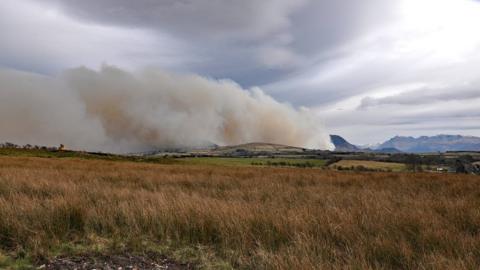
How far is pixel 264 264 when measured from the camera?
4.66 metres

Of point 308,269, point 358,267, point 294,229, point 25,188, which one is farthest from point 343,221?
point 25,188

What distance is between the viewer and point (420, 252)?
521 centimetres

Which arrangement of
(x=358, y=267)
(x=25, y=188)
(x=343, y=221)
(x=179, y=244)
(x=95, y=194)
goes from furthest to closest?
(x=25, y=188), (x=95, y=194), (x=343, y=221), (x=179, y=244), (x=358, y=267)

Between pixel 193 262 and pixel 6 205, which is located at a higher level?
pixel 6 205

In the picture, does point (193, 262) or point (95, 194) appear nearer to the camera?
point (193, 262)

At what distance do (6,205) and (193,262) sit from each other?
15.7ft

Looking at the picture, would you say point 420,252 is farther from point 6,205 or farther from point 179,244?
point 6,205

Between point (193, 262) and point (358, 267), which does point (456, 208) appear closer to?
point (358, 267)

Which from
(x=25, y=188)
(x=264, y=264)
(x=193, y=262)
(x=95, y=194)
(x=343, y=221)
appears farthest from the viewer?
(x=25, y=188)

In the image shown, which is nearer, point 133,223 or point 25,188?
point 133,223

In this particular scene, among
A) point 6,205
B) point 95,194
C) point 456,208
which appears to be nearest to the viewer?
point 6,205

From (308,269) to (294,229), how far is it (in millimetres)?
2054

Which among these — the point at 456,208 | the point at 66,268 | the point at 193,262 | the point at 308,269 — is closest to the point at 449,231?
the point at 456,208

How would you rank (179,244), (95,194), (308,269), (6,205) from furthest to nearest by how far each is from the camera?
(95,194), (6,205), (179,244), (308,269)
